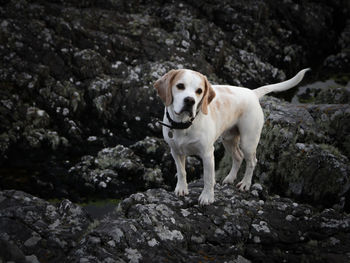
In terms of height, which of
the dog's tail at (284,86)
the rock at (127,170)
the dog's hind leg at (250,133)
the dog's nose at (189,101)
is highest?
the dog's tail at (284,86)

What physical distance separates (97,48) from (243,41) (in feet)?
16.1

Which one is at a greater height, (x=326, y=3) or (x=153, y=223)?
(x=326, y=3)

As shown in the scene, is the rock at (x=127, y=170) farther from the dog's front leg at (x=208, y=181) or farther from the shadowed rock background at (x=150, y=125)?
the dog's front leg at (x=208, y=181)

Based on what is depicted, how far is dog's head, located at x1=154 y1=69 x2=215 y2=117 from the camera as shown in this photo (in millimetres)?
4215

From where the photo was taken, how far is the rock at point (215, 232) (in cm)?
405

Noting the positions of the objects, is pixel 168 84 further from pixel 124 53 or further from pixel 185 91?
pixel 124 53

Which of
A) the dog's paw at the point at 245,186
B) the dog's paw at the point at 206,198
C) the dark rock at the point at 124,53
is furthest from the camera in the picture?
the dark rock at the point at 124,53

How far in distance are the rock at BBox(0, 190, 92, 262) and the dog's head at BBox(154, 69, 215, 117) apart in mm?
2100

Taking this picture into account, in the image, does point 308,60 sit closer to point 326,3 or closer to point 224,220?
point 326,3

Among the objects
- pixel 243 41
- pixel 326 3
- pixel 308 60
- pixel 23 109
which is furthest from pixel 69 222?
pixel 326 3

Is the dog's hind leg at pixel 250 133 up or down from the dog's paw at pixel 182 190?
up

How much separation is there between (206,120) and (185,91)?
57cm

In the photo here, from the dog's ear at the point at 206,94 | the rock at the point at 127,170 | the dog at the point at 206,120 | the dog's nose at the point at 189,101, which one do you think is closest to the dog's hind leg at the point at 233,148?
the dog at the point at 206,120

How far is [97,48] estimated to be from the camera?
1083 cm
